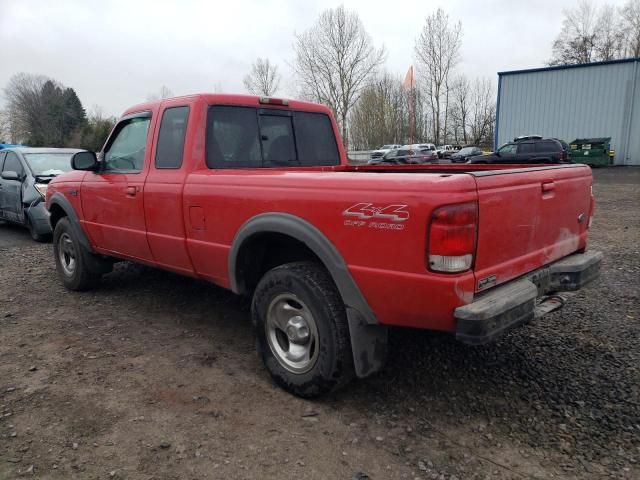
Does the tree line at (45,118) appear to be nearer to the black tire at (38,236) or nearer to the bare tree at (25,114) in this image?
the bare tree at (25,114)

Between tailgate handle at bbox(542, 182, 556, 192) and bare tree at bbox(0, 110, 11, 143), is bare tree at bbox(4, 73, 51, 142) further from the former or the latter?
tailgate handle at bbox(542, 182, 556, 192)

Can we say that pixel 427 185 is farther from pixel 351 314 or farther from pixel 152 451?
pixel 152 451

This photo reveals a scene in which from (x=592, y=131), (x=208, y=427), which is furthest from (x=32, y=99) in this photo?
(x=208, y=427)

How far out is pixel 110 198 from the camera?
184 inches

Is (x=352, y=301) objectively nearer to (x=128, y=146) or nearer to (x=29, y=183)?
(x=128, y=146)

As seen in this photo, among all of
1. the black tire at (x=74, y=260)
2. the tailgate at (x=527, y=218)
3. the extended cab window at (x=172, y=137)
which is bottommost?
the black tire at (x=74, y=260)

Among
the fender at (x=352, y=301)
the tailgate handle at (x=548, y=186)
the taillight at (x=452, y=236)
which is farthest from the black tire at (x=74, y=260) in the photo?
the tailgate handle at (x=548, y=186)

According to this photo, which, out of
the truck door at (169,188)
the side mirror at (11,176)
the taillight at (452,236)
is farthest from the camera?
the side mirror at (11,176)

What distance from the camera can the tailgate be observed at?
2.59 m

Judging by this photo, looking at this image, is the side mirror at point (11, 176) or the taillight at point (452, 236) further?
the side mirror at point (11, 176)

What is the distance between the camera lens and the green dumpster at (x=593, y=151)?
26875 mm

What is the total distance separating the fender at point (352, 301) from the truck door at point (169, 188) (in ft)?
3.83

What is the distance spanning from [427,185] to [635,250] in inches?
233

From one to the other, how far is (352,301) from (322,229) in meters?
0.45
